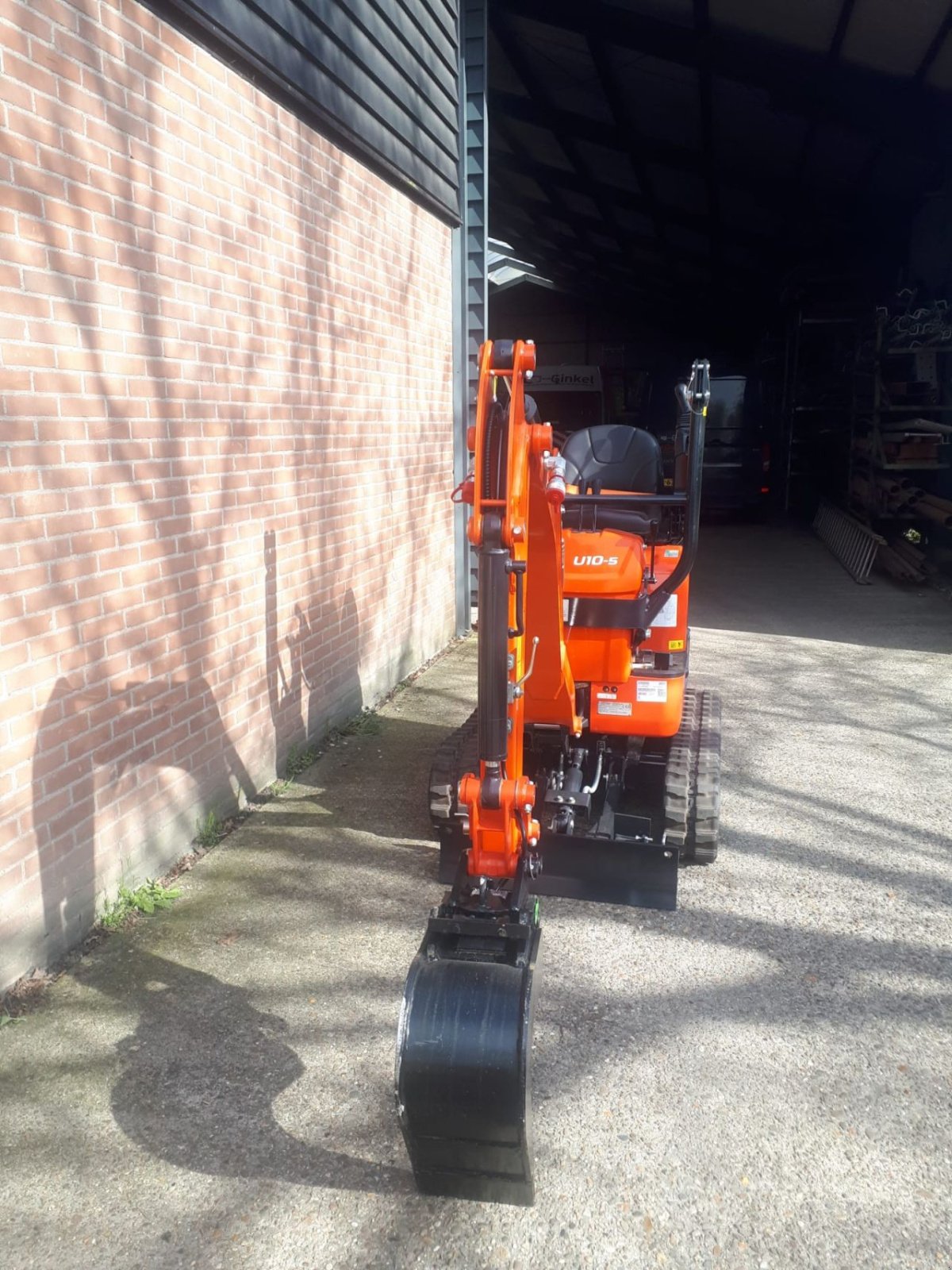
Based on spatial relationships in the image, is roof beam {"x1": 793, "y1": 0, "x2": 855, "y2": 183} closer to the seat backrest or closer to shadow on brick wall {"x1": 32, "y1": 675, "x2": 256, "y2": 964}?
the seat backrest

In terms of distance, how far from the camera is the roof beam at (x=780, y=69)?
900 cm

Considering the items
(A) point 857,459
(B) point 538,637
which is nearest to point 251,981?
(B) point 538,637

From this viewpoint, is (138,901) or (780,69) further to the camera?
(780,69)

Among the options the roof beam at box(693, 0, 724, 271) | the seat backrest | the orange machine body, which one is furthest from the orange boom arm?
the roof beam at box(693, 0, 724, 271)

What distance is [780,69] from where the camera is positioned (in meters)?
9.18

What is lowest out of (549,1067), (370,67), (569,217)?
(549,1067)

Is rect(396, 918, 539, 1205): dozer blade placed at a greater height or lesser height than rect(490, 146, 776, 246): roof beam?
lesser

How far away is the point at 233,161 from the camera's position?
4688 millimetres

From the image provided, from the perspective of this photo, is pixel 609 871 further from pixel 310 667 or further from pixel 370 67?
pixel 370 67

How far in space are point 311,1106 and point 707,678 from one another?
5311 millimetres

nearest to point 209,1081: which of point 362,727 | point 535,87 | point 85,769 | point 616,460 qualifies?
point 85,769

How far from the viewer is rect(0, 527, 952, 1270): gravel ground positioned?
2473 millimetres

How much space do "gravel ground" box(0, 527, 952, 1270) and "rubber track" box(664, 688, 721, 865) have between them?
18 cm

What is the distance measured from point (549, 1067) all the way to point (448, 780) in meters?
1.50
